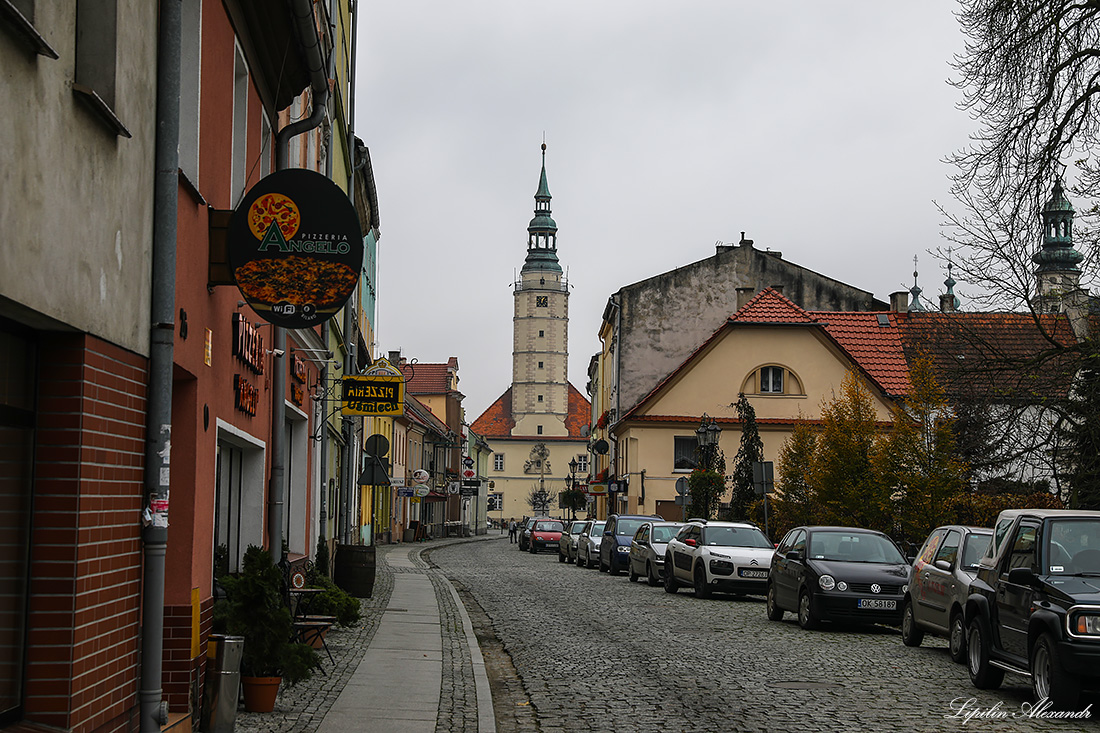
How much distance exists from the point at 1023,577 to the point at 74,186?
28.7ft

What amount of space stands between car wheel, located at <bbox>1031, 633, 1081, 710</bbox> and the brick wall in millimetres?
7315

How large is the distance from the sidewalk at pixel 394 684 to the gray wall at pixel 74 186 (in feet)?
12.7

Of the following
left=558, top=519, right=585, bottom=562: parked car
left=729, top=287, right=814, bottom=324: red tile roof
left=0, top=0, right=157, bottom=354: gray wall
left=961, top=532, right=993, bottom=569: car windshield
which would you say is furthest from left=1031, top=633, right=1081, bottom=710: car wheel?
left=729, top=287, right=814, bottom=324: red tile roof

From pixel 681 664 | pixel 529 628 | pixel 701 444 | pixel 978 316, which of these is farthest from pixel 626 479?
pixel 681 664

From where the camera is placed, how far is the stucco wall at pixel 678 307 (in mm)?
58156

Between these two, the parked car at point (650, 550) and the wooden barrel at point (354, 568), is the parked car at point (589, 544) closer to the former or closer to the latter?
the parked car at point (650, 550)

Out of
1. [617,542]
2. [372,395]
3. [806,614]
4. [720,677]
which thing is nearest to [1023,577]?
[720,677]

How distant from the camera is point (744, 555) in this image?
2467cm

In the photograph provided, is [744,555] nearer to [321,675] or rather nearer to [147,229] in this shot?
[321,675]

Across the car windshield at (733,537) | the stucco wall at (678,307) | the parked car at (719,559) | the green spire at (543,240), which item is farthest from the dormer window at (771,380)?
the green spire at (543,240)

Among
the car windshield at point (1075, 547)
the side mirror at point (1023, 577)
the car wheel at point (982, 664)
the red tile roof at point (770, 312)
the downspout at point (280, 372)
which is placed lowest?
the car wheel at point (982, 664)

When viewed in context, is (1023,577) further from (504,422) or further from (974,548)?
Answer: (504,422)

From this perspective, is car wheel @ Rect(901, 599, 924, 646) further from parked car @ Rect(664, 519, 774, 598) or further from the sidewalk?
parked car @ Rect(664, 519, 774, 598)

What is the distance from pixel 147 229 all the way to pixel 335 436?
17160 mm
